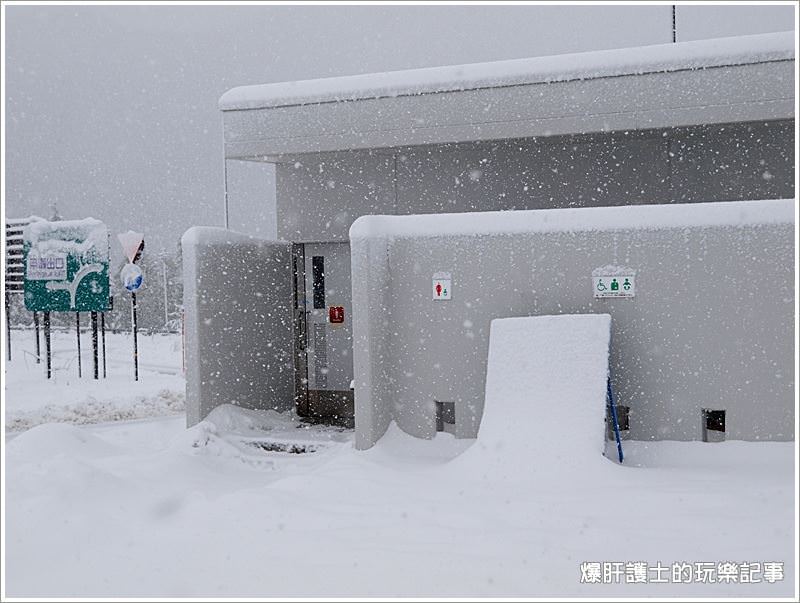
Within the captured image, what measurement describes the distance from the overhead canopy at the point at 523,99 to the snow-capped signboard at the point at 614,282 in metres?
2.19

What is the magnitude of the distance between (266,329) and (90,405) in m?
4.29

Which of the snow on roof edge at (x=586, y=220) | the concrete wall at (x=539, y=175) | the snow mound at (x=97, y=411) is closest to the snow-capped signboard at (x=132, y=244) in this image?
the snow mound at (x=97, y=411)

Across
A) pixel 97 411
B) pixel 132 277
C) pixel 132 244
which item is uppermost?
pixel 132 244

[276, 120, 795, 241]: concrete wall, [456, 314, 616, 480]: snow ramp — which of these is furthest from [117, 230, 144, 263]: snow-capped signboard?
[456, 314, 616, 480]: snow ramp

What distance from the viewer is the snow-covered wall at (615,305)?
8484mm

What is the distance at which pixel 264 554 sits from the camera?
237 inches

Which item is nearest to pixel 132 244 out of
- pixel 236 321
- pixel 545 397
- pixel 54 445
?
pixel 236 321

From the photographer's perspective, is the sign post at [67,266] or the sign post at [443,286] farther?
the sign post at [67,266]

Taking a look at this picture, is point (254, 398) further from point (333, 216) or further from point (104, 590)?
point (104, 590)

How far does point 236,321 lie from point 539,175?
4644 mm

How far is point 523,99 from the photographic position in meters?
Result: 10.3

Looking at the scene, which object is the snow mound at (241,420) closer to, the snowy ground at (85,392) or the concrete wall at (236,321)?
the concrete wall at (236,321)

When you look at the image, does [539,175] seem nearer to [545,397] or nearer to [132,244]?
[545,397]

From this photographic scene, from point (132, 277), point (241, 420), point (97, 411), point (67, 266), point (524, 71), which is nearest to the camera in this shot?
point (524, 71)
